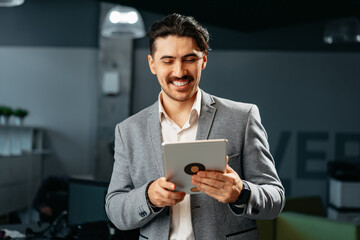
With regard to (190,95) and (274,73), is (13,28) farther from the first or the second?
(190,95)

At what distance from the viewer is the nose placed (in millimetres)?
1497

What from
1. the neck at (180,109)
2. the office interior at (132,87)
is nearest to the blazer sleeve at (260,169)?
the neck at (180,109)

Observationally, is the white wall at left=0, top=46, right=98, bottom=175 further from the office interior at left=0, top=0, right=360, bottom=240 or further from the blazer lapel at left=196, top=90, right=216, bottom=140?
the blazer lapel at left=196, top=90, right=216, bottom=140

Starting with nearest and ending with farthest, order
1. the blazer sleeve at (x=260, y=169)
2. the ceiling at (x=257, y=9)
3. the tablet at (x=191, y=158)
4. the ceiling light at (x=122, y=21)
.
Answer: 1. the tablet at (x=191, y=158)
2. the blazer sleeve at (x=260, y=169)
3. the ceiling at (x=257, y=9)
4. the ceiling light at (x=122, y=21)

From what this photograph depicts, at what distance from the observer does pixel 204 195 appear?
5.01 feet

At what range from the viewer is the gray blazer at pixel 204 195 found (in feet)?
4.90

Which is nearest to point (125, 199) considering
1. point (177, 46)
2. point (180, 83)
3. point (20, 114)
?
point (180, 83)

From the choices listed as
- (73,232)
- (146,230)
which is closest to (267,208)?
(146,230)

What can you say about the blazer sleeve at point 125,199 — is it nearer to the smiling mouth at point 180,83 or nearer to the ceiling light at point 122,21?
the smiling mouth at point 180,83

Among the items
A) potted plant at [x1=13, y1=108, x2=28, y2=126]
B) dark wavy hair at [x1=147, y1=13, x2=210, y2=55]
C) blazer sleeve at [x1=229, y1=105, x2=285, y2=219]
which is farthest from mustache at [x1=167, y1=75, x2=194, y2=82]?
potted plant at [x1=13, y1=108, x2=28, y2=126]

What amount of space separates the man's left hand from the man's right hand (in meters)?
0.08

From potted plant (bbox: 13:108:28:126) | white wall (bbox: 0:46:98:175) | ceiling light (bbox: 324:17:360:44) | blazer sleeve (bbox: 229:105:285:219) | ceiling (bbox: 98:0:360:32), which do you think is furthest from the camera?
white wall (bbox: 0:46:98:175)

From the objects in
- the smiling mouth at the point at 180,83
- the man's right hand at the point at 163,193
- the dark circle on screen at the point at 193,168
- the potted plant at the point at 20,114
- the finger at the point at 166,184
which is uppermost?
the smiling mouth at the point at 180,83

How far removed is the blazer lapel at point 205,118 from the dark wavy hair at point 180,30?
0.67 ft
